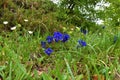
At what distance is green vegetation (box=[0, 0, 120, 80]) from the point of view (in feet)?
7.72

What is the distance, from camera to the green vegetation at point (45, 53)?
2352mm

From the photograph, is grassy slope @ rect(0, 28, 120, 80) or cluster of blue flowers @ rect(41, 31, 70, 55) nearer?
grassy slope @ rect(0, 28, 120, 80)

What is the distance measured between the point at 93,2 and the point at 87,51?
8.86ft

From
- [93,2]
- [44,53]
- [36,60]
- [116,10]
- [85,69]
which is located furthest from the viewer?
[116,10]

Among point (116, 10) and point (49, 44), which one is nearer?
point (49, 44)

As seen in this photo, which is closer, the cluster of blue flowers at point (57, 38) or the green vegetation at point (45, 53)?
the green vegetation at point (45, 53)

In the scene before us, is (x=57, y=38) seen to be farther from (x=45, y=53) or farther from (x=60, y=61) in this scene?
(x=60, y=61)

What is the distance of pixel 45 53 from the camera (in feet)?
9.15

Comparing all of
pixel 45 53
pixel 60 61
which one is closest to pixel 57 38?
pixel 45 53

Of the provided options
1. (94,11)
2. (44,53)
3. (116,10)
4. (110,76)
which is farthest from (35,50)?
(116,10)

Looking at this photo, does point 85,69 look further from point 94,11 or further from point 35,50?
point 94,11

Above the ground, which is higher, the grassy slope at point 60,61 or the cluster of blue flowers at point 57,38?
the cluster of blue flowers at point 57,38

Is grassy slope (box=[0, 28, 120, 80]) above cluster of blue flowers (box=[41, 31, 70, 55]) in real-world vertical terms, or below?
below

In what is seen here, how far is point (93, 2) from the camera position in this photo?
5.48 metres
